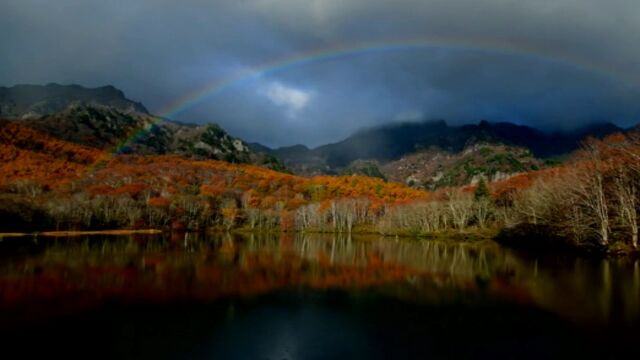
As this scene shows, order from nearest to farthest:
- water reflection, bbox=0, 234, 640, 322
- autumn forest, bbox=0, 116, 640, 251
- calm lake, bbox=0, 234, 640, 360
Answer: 1. calm lake, bbox=0, 234, 640, 360
2. water reflection, bbox=0, 234, 640, 322
3. autumn forest, bbox=0, 116, 640, 251

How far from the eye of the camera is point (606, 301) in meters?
23.2

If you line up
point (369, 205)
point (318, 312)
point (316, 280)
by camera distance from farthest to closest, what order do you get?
point (369, 205)
point (316, 280)
point (318, 312)

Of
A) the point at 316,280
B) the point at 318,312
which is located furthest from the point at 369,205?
the point at 318,312

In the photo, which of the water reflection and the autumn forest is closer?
the water reflection

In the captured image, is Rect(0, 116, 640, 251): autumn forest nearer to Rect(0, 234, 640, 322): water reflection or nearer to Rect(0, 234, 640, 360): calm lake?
Rect(0, 234, 640, 322): water reflection

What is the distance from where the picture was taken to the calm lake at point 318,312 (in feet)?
51.5

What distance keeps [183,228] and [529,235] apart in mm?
103243

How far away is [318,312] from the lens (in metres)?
22.2

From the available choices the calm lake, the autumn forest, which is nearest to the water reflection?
the calm lake

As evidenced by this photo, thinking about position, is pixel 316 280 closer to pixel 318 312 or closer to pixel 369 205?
pixel 318 312

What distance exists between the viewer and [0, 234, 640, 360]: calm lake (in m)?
15.7

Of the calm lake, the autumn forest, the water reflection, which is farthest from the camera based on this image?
the autumn forest

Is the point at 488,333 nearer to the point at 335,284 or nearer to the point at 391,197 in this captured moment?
the point at 335,284

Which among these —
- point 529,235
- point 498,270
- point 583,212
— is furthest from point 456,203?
point 498,270
